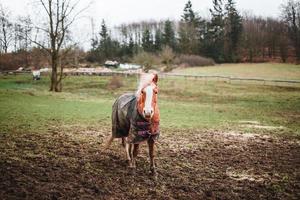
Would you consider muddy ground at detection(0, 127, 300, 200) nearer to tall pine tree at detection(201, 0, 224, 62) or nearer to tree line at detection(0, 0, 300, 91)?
tree line at detection(0, 0, 300, 91)

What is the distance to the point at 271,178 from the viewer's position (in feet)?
24.9

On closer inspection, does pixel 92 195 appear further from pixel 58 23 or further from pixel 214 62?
pixel 214 62

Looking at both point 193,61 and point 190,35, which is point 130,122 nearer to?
point 193,61

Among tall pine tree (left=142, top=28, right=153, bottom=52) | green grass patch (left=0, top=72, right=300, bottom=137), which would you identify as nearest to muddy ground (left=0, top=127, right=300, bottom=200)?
green grass patch (left=0, top=72, right=300, bottom=137)

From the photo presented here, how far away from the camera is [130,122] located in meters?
7.84

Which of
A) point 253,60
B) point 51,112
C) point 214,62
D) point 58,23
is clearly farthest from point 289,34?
point 51,112

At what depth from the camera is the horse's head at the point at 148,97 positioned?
271 inches

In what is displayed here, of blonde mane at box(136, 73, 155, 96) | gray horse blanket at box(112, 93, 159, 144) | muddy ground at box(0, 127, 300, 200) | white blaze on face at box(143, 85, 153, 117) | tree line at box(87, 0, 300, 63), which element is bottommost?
muddy ground at box(0, 127, 300, 200)

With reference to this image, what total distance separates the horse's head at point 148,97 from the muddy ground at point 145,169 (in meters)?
1.56

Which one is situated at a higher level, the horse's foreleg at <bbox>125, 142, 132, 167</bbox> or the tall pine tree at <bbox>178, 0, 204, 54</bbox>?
the tall pine tree at <bbox>178, 0, 204, 54</bbox>

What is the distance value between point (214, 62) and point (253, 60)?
9.71m

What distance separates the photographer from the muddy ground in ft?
20.5

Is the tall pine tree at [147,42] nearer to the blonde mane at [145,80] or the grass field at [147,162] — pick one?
the grass field at [147,162]

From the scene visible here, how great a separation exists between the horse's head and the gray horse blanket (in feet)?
0.96
